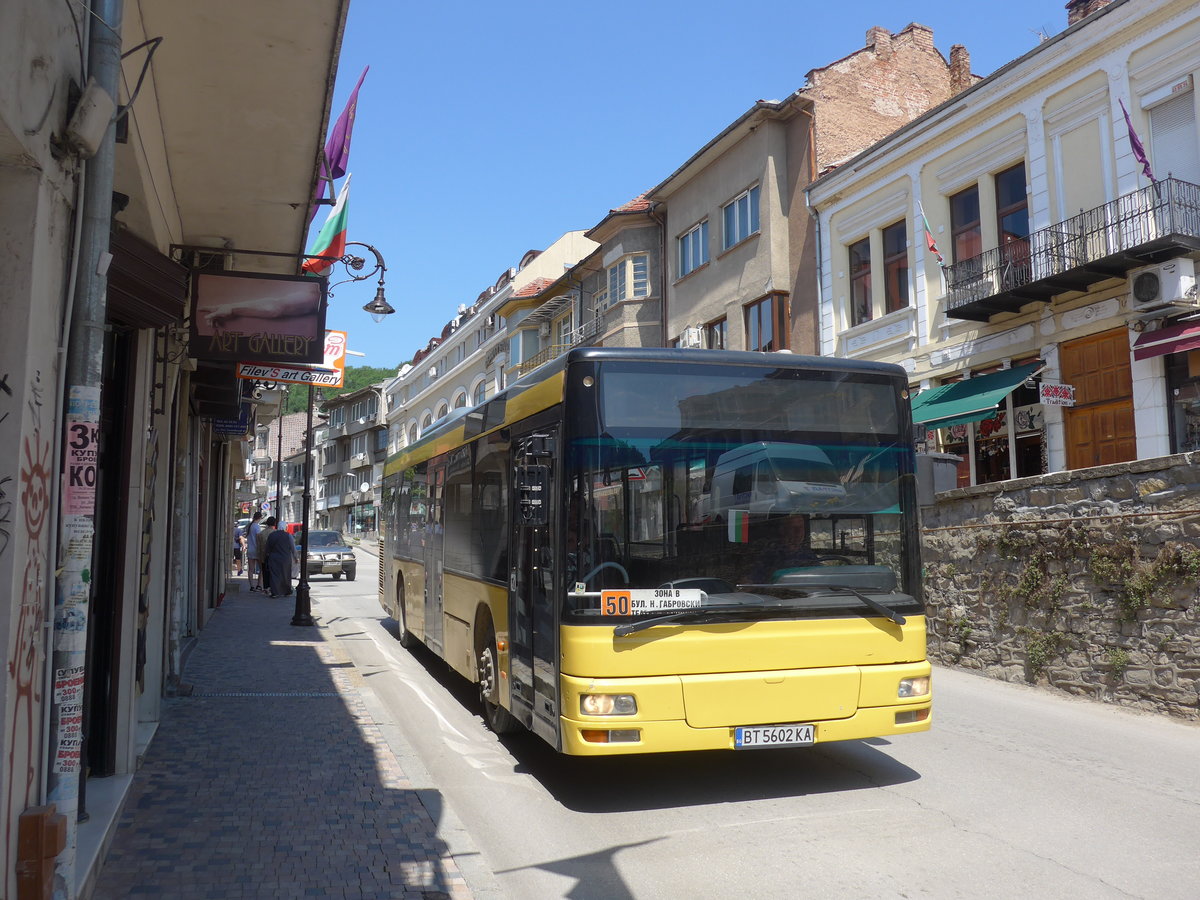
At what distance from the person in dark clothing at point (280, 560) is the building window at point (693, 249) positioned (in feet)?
45.9

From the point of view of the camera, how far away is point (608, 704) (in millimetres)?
5852

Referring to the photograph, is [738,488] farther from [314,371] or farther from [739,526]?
[314,371]

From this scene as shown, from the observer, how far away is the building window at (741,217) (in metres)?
25.4

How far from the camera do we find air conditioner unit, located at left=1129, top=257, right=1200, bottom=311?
48.1 ft

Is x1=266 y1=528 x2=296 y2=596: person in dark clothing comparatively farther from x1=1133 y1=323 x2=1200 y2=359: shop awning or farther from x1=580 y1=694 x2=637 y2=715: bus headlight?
x1=1133 y1=323 x2=1200 y2=359: shop awning

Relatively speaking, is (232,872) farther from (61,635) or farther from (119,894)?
(61,635)

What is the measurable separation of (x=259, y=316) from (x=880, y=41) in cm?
2372

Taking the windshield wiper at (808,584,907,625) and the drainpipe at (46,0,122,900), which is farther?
the windshield wiper at (808,584,907,625)

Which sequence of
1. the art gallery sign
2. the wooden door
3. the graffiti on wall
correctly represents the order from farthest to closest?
the wooden door, the art gallery sign, the graffiti on wall

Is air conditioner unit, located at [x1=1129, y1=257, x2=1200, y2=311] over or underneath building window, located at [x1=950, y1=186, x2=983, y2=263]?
underneath

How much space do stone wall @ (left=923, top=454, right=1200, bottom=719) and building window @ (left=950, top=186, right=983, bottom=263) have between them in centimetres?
842

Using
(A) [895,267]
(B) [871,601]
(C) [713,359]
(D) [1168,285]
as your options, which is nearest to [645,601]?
(B) [871,601]

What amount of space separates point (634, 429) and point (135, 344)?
3317 mm

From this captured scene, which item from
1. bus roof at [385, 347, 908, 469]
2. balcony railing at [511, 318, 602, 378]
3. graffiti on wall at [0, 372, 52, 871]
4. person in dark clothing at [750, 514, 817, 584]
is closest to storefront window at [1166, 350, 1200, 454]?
bus roof at [385, 347, 908, 469]
